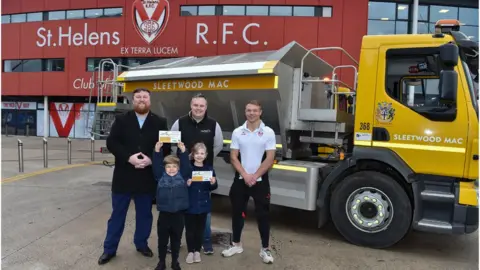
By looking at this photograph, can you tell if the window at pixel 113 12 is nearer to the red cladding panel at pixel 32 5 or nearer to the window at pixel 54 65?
the window at pixel 54 65

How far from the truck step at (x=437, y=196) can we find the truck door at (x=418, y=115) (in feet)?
0.72

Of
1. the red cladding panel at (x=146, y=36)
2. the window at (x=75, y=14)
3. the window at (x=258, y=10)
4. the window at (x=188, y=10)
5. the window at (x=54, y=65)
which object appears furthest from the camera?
the window at (x=54, y=65)

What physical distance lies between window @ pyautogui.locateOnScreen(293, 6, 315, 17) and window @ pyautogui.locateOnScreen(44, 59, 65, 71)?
14.2 metres

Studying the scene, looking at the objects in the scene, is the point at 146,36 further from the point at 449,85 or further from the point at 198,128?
the point at 449,85

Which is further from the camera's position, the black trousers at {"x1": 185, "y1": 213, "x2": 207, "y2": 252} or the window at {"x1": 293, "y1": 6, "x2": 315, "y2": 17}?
the window at {"x1": 293, "y1": 6, "x2": 315, "y2": 17}

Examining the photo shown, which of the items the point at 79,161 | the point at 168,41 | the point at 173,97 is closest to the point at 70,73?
the point at 168,41

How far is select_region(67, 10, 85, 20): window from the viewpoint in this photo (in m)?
23.4

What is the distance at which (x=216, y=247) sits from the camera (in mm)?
4648

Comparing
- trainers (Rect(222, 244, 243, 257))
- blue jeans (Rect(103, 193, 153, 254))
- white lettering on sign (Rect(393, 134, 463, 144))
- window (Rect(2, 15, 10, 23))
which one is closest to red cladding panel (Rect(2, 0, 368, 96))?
window (Rect(2, 15, 10, 23))

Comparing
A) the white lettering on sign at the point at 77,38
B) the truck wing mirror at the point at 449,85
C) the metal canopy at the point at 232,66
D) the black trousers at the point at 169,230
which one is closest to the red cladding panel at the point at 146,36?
the white lettering on sign at the point at 77,38

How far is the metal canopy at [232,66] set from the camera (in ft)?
16.7

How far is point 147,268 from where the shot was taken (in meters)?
4.02

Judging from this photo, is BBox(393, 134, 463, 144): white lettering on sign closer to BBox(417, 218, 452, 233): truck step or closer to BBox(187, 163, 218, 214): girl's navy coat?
BBox(417, 218, 452, 233): truck step

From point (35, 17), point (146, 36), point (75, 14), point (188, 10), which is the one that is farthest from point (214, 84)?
point (35, 17)
